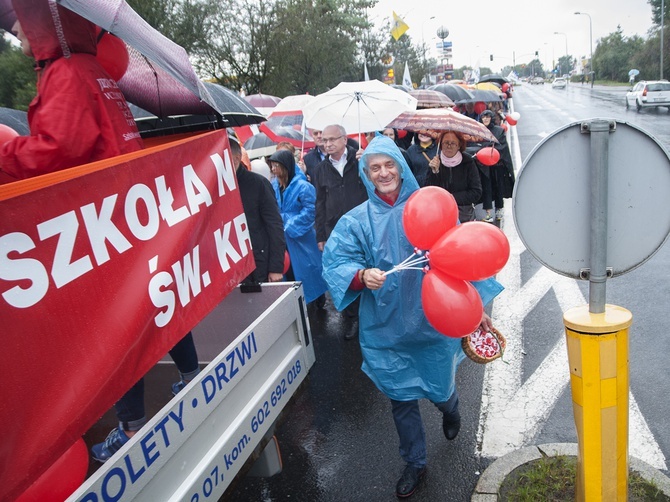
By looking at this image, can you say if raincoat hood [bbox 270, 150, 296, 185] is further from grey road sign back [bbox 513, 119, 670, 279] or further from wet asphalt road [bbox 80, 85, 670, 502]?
grey road sign back [bbox 513, 119, 670, 279]

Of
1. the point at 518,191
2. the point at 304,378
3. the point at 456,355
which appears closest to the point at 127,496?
the point at 304,378

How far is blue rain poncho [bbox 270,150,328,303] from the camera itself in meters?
5.51

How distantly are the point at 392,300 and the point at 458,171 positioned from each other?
3.17 metres

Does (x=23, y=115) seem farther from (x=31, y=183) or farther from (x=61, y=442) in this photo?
(x=61, y=442)

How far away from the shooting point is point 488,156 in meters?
7.43

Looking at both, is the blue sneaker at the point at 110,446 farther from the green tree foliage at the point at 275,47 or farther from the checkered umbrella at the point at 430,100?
the green tree foliage at the point at 275,47

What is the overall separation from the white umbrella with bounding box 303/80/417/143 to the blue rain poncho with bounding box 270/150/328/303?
1.67m

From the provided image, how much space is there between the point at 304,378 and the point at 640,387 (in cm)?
263

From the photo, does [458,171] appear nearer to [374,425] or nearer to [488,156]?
[488,156]

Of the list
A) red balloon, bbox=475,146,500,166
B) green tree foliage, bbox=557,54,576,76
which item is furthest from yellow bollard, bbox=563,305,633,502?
green tree foliage, bbox=557,54,576,76

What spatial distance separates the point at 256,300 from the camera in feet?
11.3

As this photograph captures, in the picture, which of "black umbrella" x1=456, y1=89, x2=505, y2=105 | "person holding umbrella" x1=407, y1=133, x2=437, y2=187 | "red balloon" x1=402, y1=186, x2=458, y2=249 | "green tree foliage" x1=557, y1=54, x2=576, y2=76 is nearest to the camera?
"red balloon" x1=402, y1=186, x2=458, y2=249

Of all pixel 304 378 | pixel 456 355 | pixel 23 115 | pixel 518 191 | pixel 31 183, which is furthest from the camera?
pixel 23 115

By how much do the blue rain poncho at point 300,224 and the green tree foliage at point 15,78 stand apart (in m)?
13.3
